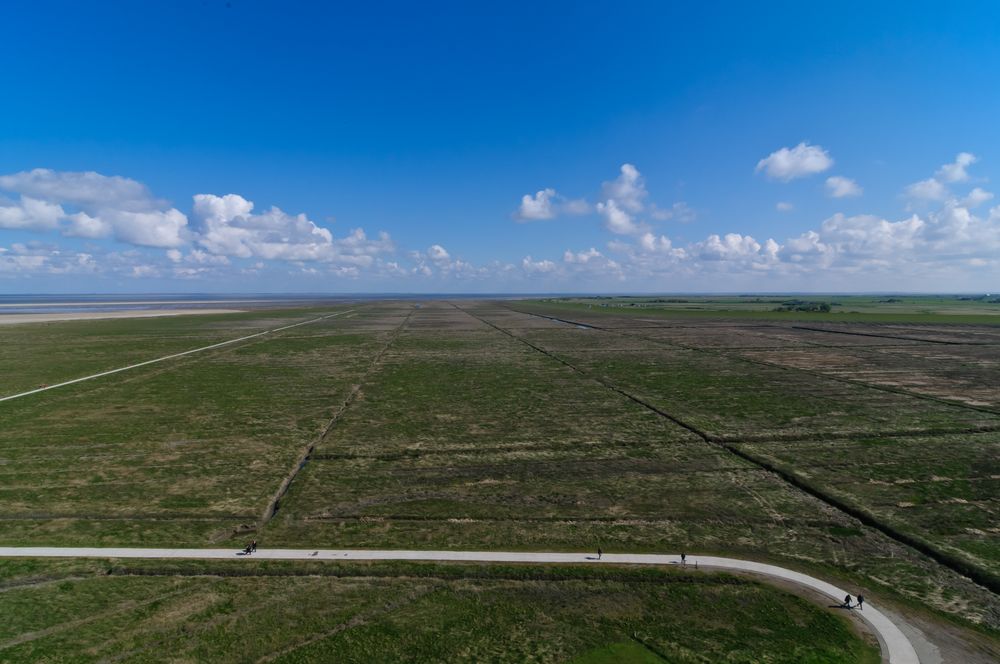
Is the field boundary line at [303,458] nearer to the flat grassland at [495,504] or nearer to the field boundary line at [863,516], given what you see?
the flat grassland at [495,504]

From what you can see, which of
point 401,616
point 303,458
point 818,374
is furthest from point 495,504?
point 818,374

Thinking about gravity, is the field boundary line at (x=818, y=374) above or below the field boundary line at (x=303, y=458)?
above

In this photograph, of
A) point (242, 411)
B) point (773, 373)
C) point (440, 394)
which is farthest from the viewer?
point (773, 373)

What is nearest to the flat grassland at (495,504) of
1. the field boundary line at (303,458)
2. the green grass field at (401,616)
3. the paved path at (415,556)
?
the green grass field at (401,616)

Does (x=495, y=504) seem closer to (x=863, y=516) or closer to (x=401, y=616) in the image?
(x=401, y=616)

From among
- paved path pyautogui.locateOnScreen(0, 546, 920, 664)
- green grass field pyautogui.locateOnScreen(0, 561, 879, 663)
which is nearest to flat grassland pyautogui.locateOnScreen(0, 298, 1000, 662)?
green grass field pyautogui.locateOnScreen(0, 561, 879, 663)

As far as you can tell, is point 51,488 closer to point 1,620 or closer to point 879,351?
point 1,620

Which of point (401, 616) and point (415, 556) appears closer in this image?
point (401, 616)

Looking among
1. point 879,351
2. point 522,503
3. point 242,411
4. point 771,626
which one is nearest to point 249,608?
point 522,503
